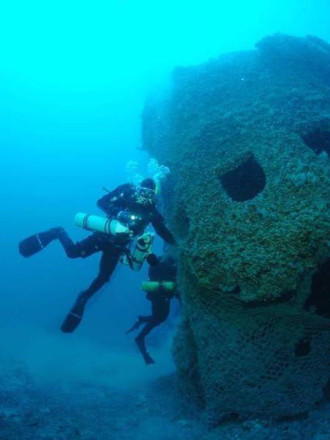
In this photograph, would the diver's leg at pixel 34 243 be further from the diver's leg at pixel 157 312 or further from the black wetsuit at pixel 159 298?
the diver's leg at pixel 157 312

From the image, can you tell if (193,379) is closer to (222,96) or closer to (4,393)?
(4,393)

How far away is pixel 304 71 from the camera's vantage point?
8.05 m

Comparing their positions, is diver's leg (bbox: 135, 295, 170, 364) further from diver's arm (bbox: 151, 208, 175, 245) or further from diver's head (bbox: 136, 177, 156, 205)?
diver's head (bbox: 136, 177, 156, 205)

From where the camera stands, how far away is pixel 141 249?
18.2 ft

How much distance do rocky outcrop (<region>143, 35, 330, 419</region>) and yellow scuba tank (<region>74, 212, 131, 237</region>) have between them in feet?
3.67

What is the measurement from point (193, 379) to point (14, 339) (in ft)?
56.7

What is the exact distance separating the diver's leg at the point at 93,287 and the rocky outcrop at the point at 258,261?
149 cm

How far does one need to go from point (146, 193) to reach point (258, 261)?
2.66 meters

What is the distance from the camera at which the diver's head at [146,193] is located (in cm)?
614

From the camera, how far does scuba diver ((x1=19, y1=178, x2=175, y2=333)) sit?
589 cm

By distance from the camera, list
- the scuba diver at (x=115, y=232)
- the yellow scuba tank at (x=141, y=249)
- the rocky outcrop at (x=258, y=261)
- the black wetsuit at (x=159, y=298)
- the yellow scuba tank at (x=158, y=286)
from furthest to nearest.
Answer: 1. the black wetsuit at (x=159, y=298)
2. the yellow scuba tank at (x=158, y=286)
3. the scuba diver at (x=115, y=232)
4. the yellow scuba tank at (x=141, y=249)
5. the rocky outcrop at (x=258, y=261)

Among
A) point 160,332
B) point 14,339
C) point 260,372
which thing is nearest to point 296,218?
point 260,372

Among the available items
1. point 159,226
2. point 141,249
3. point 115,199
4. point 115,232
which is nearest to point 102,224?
point 115,232

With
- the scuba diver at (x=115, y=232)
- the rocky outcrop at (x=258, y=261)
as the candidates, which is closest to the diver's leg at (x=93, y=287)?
the scuba diver at (x=115, y=232)
